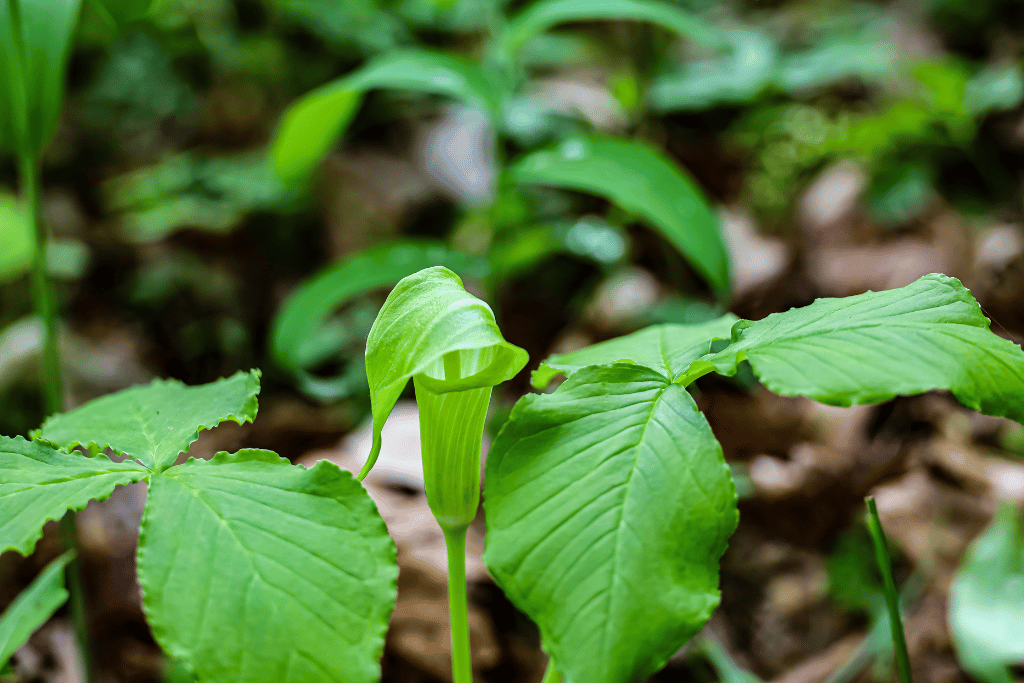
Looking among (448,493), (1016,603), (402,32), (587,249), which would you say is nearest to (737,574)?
(1016,603)

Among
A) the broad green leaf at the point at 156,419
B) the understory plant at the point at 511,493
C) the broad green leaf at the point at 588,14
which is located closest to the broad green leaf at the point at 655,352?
the understory plant at the point at 511,493

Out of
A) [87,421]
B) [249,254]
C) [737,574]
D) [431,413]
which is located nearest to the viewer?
[431,413]

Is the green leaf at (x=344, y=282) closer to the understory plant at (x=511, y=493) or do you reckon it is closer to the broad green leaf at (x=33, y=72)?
the broad green leaf at (x=33, y=72)

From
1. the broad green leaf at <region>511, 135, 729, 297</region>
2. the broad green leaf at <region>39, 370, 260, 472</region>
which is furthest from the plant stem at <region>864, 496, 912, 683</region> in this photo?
the broad green leaf at <region>511, 135, 729, 297</region>

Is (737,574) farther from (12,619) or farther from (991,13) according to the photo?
(991,13)

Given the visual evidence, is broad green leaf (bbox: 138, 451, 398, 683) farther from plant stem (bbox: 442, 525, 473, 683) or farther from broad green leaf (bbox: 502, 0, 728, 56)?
broad green leaf (bbox: 502, 0, 728, 56)

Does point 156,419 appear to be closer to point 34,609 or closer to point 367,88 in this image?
point 34,609

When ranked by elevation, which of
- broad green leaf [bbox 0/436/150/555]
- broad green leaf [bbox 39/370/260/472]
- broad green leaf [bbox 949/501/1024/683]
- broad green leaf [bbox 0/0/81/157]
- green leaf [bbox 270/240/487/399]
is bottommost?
broad green leaf [bbox 949/501/1024/683]
